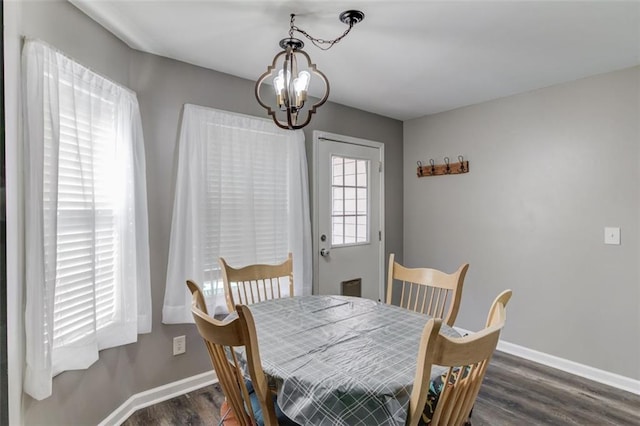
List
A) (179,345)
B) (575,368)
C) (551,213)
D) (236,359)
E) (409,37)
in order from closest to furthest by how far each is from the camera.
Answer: (236,359) < (409,37) < (179,345) < (575,368) < (551,213)

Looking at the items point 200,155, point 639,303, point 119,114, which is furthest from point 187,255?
point 639,303

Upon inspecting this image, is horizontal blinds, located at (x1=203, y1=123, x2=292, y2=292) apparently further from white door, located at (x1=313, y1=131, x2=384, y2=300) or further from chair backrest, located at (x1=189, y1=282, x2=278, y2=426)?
chair backrest, located at (x1=189, y1=282, x2=278, y2=426)

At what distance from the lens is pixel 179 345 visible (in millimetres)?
2361

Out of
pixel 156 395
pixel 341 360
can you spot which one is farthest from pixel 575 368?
pixel 156 395

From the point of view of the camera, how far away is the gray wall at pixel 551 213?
247cm

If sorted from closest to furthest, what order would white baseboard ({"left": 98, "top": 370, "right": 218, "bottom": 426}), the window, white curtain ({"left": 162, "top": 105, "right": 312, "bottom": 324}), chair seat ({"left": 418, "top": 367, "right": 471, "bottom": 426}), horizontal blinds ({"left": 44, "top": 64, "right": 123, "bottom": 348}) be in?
chair seat ({"left": 418, "top": 367, "right": 471, "bottom": 426})
horizontal blinds ({"left": 44, "top": 64, "right": 123, "bottom": 348})
white baseboard ({"left": 98, "top": 370, "right": 218, "bottom": 426})
white curtain ({"left": 162, "top": 105, "right": 312, "bottom": 324})
the window

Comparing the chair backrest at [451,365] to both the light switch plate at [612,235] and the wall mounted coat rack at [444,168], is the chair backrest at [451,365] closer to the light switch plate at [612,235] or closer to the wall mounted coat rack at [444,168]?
the light switch plate at [612,235]

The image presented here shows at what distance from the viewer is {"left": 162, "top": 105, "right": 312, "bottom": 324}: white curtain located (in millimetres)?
2307

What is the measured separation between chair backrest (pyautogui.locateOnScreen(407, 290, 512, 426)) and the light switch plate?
2.12 metres

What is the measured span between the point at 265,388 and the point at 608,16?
2.47 metres

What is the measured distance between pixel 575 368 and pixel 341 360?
99.2 inches

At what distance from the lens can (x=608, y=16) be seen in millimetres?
1785

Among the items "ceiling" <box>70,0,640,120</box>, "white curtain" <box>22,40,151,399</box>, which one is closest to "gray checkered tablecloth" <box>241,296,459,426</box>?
"white curtain" <box>22,40,151,399</box>

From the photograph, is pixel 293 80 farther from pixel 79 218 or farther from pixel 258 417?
pixel 258 417
